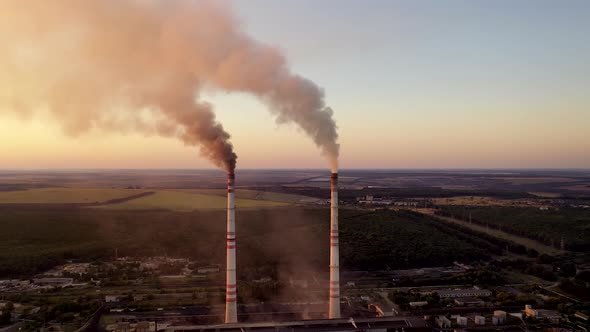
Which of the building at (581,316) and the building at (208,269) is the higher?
the building at (208,269)

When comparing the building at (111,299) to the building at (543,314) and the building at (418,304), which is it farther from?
the building at (543,314)

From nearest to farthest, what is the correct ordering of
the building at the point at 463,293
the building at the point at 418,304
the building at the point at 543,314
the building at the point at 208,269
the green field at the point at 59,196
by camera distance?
the building at the point at 543,314, the building at the point at 418,304, the building at the point at 463,293, the building at the point at 208,269, the green field at the point at 59,196

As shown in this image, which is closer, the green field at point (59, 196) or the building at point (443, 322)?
the building at point (443, 322)

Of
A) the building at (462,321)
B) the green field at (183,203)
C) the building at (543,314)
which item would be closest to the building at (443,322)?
the building at (462,321)

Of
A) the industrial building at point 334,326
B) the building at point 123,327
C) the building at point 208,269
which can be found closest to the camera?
the industrial building at point 334,326

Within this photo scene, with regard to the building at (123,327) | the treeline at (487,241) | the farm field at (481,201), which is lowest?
the building at (123,327)

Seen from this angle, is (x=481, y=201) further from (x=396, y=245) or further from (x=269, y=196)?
(x=396, y=245)

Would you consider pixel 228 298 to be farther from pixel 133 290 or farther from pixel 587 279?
pixel 587 279
